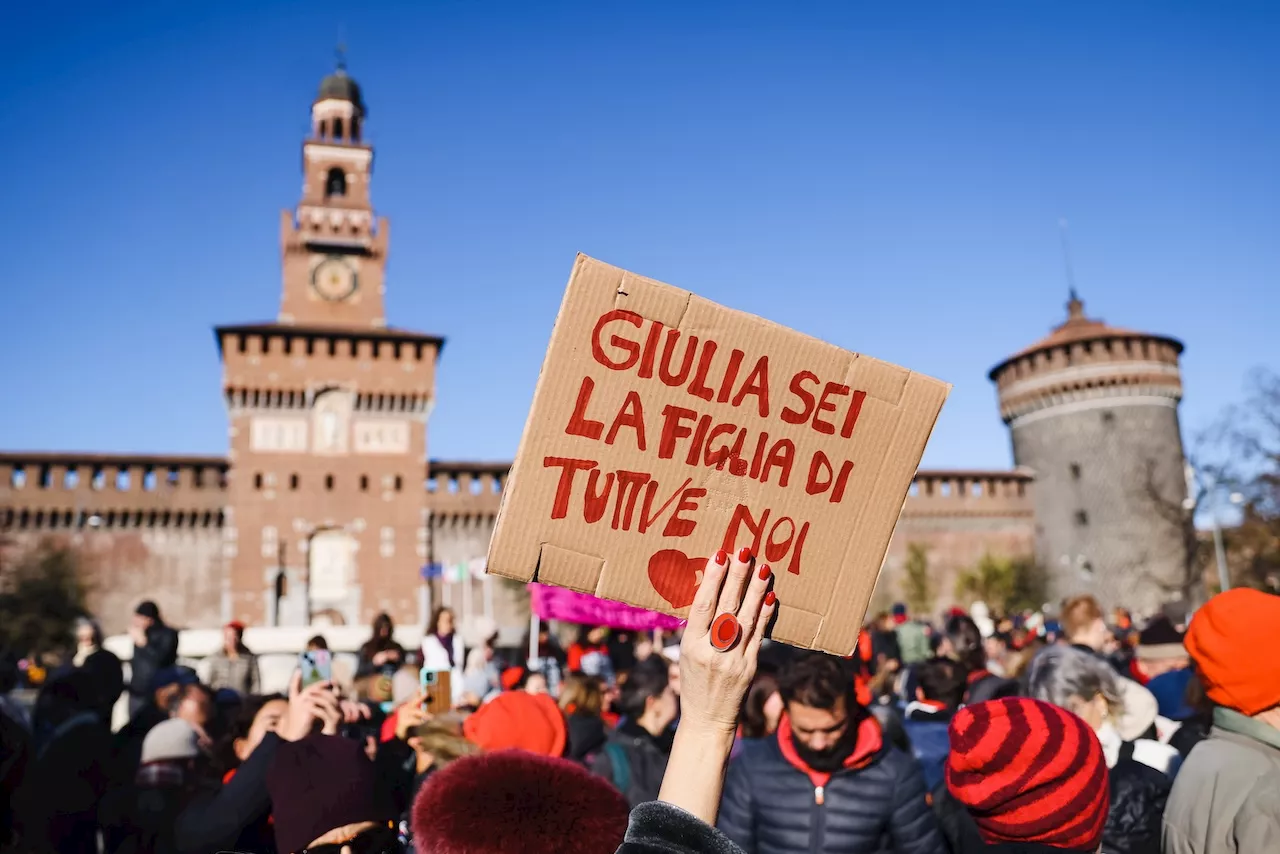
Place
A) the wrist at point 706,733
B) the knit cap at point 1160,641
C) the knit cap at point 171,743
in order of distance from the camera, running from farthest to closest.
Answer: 1. the knit cap at point 1160,641
2. the knit cap at point 171,743
3. the wrist at point 706,733

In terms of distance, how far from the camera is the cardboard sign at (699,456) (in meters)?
1.82

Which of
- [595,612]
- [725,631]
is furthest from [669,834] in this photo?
[595,612]

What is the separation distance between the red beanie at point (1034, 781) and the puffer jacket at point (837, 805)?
940 millimetres

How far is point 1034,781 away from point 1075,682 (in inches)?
54.3

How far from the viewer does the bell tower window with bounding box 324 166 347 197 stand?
122ft

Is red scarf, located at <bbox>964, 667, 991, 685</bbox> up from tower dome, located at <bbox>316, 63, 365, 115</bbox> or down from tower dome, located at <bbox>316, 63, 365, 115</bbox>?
down

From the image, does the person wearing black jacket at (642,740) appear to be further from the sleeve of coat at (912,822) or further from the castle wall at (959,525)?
the castle wall at (959,525)

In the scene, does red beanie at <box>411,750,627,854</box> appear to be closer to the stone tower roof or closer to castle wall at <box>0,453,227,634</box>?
castle wall at <box>0,453,227,634</box>

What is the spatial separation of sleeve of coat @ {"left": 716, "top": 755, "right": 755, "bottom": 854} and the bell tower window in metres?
37.0

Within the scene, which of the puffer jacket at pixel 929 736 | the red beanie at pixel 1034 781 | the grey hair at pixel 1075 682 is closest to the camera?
the red beanie at pixel 1034 781

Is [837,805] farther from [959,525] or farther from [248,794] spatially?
[959,525]

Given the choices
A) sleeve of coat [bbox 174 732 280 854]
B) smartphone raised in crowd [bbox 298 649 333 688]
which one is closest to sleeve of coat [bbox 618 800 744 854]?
sleeve of coat [bbox 174 732 280 854]

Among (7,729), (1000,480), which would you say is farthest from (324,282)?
(7,729)

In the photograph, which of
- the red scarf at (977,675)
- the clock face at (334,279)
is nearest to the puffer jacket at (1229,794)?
the red scarf at (977,675)
